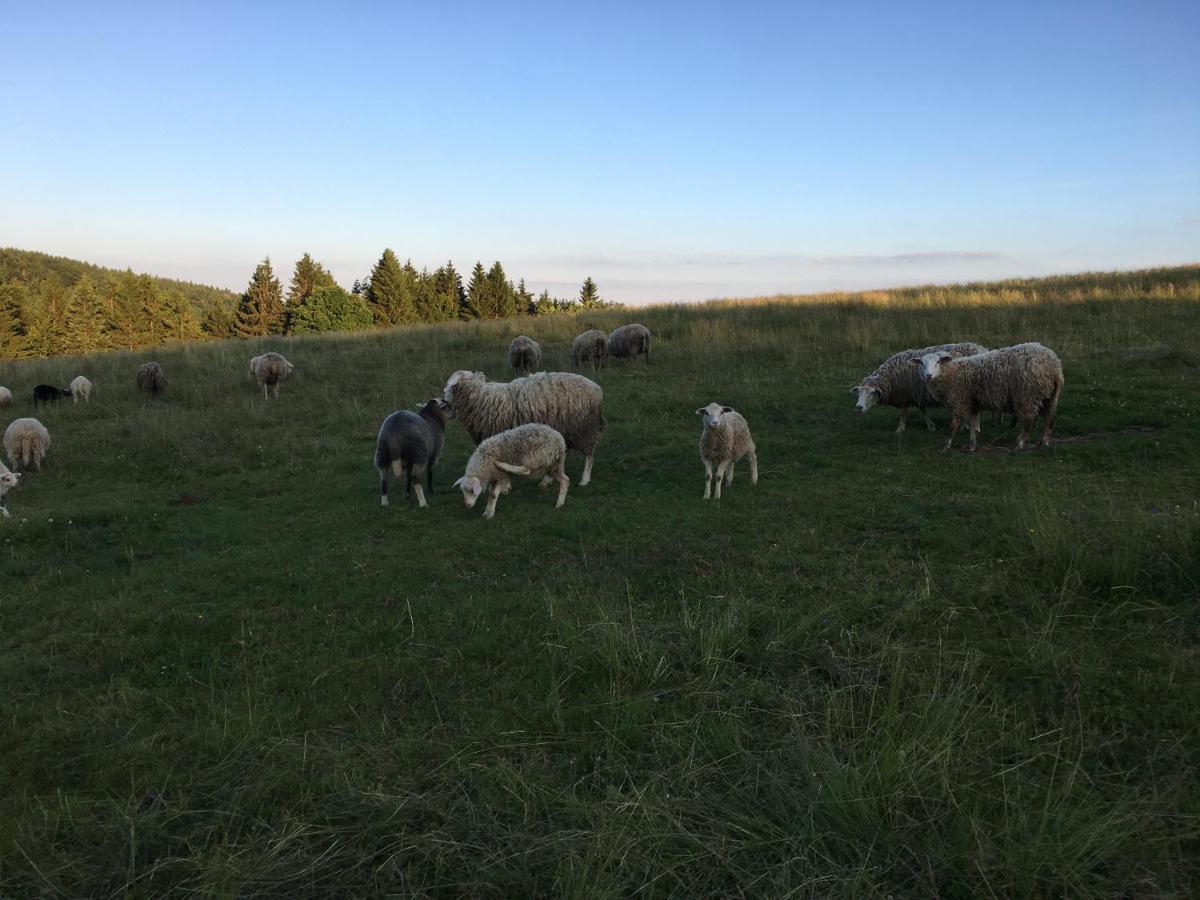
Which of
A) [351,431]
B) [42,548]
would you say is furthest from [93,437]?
[42,548]

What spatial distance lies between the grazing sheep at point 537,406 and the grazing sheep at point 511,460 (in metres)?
1.22

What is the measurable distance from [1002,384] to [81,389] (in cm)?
2338

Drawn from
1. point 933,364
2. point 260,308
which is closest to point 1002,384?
point 933,364

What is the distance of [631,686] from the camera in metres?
4.40

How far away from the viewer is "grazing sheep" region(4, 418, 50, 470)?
13273 mm

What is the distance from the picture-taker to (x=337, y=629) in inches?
225

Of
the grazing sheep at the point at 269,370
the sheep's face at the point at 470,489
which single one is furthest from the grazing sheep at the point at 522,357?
the sheep's face at the point at 470,489

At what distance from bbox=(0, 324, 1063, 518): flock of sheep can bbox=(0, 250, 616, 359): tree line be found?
148 feet

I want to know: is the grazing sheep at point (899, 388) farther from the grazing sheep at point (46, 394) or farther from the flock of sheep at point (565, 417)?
the grazing sheep at point (46, 394)

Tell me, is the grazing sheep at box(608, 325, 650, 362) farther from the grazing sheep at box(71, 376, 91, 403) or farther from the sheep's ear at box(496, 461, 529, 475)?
the grazing sheep at box(71, 376, 91, 403)

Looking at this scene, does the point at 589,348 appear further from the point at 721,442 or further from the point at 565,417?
A: the point at 721,442

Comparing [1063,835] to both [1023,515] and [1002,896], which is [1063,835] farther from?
[1023,515]

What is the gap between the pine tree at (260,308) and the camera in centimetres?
6575

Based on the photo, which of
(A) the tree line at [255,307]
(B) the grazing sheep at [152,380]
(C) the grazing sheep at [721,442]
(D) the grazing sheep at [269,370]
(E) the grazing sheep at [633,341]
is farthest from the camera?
(A) the tree line at [255,307]
